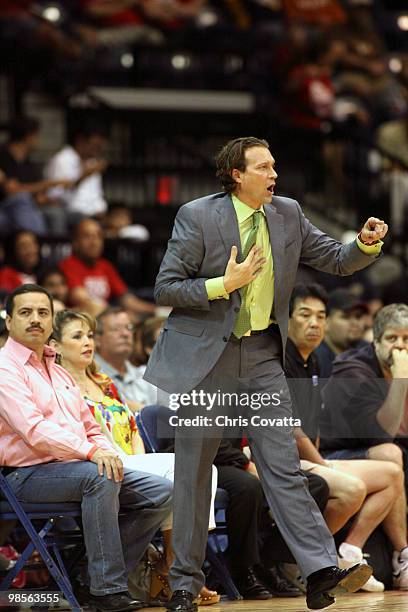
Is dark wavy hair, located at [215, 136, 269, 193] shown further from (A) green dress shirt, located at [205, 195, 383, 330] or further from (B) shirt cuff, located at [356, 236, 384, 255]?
(B) shirt cuff, located at [356, 236, 384, 255]

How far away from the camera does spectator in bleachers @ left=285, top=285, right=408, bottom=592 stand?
21.7ft

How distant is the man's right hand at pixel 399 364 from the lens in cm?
672

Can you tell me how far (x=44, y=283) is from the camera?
9.84 metres

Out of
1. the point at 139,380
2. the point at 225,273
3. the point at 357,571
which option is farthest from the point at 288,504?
the point at 139,380

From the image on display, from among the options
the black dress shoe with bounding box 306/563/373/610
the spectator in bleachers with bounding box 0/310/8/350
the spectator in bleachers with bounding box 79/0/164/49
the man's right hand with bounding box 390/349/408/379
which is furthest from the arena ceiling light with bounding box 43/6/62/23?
the black dress shoe with bounding box 306/563/373/610

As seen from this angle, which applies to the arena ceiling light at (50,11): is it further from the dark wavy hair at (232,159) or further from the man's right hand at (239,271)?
the man's right hand at (239,271)

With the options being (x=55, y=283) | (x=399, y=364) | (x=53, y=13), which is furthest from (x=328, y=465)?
(x=53, y=13)

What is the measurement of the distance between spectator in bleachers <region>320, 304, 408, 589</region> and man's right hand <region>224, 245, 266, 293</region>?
169 centimetres

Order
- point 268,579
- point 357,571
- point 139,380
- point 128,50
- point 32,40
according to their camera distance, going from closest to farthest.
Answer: point 357,571
point 268,579
point 139,380
point 32,40
point 128,50

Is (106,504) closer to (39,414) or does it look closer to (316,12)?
(39,414)

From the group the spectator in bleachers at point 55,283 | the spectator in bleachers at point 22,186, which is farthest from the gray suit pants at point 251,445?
the spectator in bleachers at point 22,186

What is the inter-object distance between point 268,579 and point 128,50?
9.85 meters

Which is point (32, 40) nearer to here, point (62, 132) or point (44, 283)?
point (62, 132)

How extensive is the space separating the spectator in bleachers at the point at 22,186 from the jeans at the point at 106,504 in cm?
554
